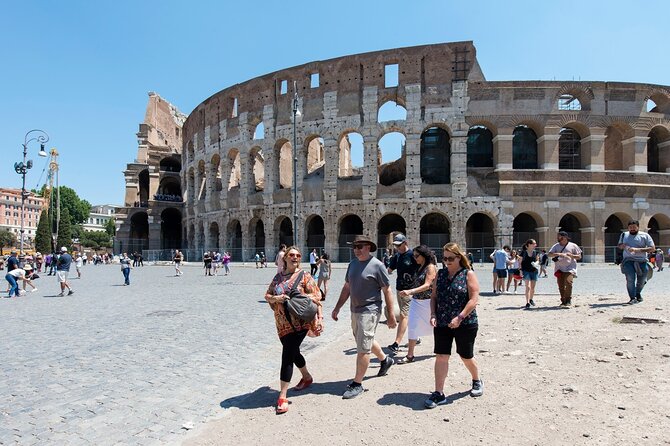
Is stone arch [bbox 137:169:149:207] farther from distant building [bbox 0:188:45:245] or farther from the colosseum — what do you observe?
distant building [bbox 0:188:45:245]

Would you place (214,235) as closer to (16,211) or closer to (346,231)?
(346,231)

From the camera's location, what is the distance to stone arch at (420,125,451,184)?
3069 centimetres

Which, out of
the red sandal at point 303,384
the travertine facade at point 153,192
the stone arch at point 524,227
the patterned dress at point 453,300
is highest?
the travertine facade at point 153,192

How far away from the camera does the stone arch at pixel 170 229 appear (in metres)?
49.7

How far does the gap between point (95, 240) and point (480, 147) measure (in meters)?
90.6

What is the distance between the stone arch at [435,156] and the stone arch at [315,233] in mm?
8946

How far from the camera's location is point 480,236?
30.3 m

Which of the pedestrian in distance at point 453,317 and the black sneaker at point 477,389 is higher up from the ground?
the pedestrian in distance at point 453,317

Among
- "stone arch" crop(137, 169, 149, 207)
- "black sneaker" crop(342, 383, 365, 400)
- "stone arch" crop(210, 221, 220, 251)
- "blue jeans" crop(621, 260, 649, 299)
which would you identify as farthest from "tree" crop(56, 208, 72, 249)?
"blue jeans" crop(621, 260, 649, 299)

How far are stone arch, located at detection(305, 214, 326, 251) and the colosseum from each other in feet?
0.57

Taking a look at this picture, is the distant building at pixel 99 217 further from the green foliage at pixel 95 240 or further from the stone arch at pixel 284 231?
the stone arch at pixel 284 231

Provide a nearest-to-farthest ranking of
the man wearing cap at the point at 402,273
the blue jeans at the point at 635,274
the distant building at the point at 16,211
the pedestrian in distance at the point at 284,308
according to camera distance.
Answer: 1. the pedestrian in distance at the point at 284,308
2. the man wearing cap at the point at 402,273
3. the blue jeans at the point at 635,274
4. the distant building at the point at 16,211

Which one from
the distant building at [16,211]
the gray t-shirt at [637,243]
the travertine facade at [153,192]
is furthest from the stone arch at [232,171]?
the distant building at [16,211]

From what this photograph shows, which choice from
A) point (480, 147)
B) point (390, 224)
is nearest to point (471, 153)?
point (480, 147)
